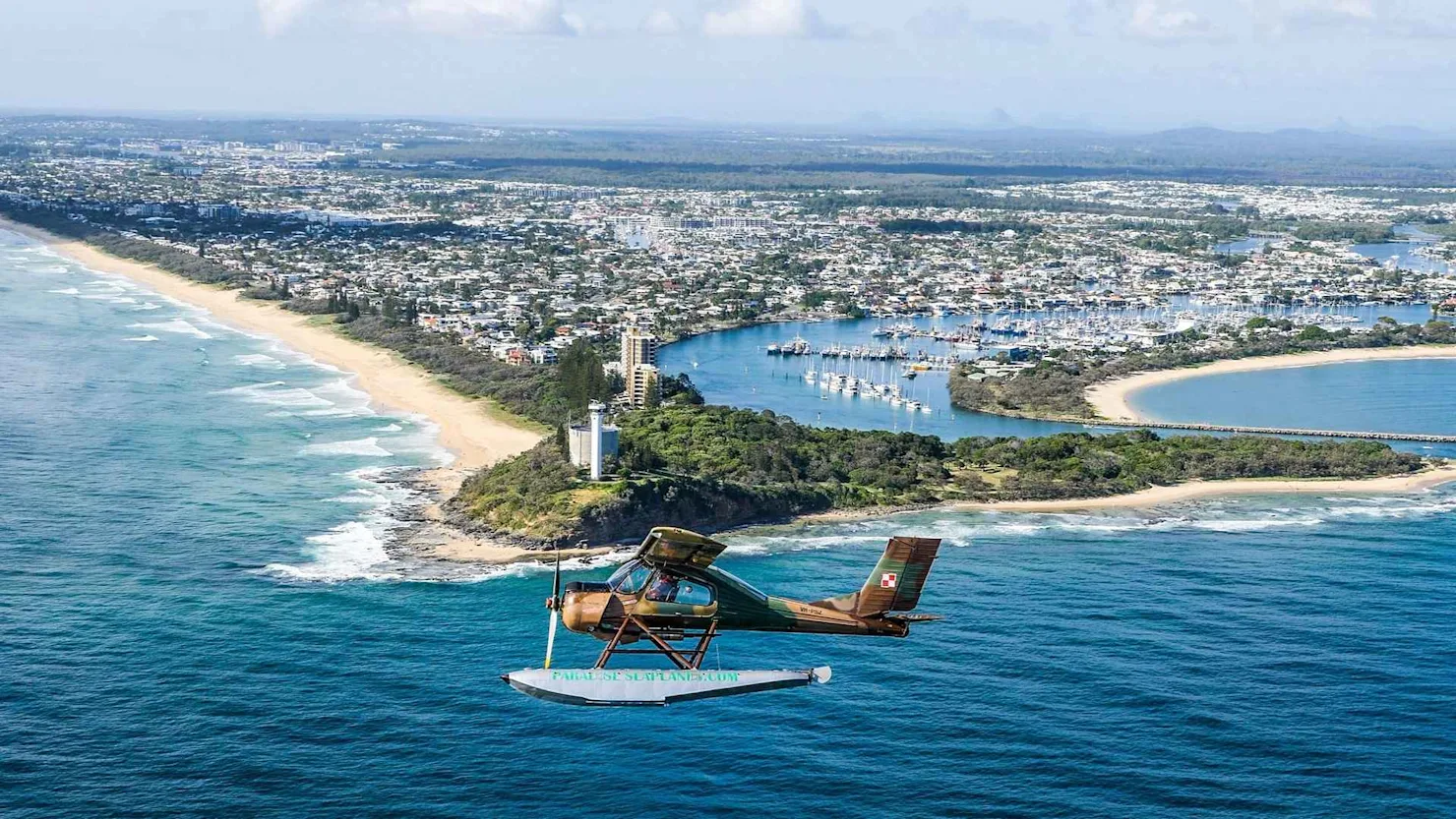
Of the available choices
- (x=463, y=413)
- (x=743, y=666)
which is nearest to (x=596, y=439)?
(x=743, y=666)

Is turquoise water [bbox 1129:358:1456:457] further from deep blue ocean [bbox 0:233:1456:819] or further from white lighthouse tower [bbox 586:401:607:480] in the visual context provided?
white lighthouse tower [bbox 586:401:607:480]

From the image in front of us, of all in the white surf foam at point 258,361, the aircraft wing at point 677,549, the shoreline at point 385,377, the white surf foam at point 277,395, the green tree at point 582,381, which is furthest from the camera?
the white surf foam at point 258,361

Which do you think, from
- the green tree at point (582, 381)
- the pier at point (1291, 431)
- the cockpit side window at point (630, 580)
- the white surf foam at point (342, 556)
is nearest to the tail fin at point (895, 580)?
the cockpit side window at point (630, 580)

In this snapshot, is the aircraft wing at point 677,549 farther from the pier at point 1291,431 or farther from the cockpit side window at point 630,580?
the pier at point 1291,431

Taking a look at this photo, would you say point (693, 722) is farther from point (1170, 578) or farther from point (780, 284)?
point (780, 284)

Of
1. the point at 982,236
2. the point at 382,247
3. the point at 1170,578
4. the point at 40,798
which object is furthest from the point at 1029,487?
the point at 982,236

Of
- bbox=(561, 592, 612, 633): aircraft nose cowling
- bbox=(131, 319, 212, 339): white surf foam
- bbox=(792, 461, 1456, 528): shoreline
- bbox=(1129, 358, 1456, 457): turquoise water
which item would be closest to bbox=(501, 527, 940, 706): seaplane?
bbox=(561, 592, 612, 633): aircraft nose cowling

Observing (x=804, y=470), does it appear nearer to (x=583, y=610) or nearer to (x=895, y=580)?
(x=895, y=580)
